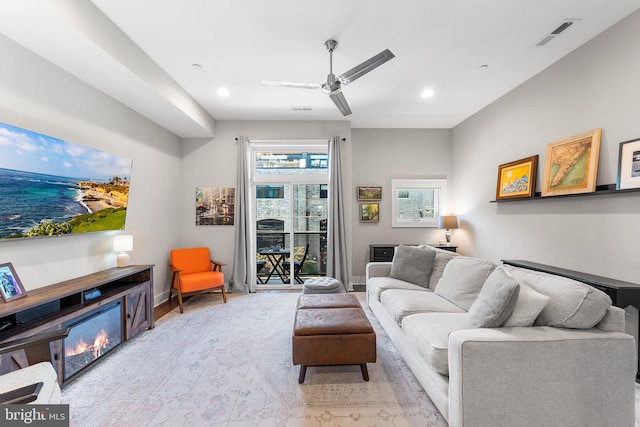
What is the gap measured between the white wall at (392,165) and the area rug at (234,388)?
273cm

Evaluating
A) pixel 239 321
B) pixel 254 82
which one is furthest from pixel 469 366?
pixel 254 82

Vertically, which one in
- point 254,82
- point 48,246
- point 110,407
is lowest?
point 110,407

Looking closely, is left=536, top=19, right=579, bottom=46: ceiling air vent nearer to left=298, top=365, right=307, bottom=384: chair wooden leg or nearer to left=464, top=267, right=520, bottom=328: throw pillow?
left=464, top=267, right=520, bottom=328: throw pillow

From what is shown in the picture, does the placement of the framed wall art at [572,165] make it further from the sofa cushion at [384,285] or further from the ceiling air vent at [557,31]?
the sofa cushion at [384,285]

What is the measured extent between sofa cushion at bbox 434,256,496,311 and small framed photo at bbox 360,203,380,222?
2.50 metres

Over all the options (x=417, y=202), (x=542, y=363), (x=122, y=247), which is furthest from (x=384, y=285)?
(x=122, y=247)

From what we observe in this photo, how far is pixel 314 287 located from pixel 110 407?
2.22 meters

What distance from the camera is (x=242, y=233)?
4.80 m

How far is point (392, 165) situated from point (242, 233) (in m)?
3.18

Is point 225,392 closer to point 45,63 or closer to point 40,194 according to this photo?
point 40,194

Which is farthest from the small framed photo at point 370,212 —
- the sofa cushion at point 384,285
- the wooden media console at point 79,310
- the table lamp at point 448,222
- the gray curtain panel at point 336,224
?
the wooden media console at point 79,310

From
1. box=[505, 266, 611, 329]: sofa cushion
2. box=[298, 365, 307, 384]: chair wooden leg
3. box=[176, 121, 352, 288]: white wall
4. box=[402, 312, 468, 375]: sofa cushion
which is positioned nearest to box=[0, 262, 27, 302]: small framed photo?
box=[298, 365, 307, 384]: chair wooden leg

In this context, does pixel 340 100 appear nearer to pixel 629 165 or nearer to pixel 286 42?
pixel 286 42

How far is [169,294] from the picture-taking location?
4391 millimetres
